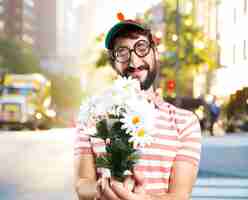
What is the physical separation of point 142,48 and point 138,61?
41mm

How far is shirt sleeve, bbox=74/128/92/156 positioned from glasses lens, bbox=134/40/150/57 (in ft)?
0.95

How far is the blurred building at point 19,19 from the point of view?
111 m

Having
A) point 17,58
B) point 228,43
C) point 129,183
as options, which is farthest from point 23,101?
point 17,58

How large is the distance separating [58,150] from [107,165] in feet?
78.8

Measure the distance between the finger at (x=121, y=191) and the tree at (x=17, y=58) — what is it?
61766 mm

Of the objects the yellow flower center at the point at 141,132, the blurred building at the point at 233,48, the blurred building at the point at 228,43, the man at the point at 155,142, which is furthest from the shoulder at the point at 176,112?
the blurred building at the point at 233,48

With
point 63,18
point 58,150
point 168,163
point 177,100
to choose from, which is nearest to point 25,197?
point 168,163

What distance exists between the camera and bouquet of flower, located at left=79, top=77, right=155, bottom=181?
2.26 meters

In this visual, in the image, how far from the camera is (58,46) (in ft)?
426

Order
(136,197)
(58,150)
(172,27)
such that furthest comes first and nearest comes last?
1. (172,27)
2. (58,150)
3. (136,197)

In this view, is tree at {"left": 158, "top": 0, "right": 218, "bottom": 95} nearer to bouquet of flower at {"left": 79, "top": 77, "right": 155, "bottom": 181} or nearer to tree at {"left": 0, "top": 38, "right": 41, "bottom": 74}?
bouquet of flower at {"left": 79, "top": 77, "right": 155, "bottom": 181}

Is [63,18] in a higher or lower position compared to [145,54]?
higher

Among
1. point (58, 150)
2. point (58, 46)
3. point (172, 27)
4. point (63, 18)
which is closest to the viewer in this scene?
point (58, 150)

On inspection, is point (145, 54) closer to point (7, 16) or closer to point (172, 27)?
point (172, 27)
